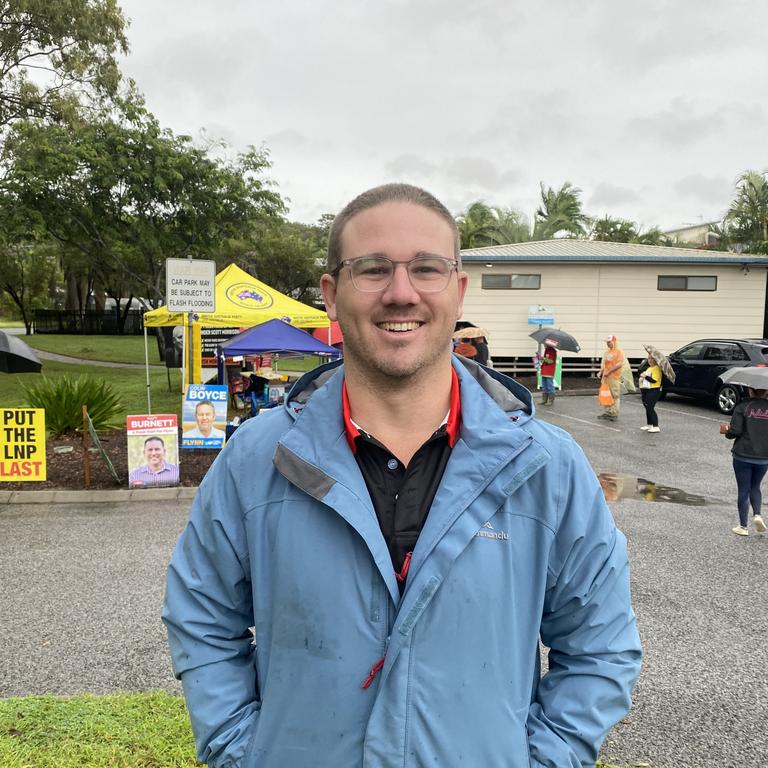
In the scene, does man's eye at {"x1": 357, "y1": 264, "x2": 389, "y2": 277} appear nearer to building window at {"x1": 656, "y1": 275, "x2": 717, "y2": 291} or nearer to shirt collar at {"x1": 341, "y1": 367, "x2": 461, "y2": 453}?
shirt collar at {"x1": 341, "y1": 367, "x2": 461, "y2": 453}

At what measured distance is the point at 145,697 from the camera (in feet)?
11.9

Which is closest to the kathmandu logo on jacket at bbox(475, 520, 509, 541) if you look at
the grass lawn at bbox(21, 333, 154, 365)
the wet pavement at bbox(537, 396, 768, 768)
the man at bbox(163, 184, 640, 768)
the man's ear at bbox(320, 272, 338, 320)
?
the man at bbox(163, 184, 640, 768)

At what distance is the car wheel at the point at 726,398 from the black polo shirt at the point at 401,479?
51.6 ft

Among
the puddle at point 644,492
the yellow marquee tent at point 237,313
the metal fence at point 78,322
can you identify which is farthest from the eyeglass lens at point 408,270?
the metal fence at point 78,322

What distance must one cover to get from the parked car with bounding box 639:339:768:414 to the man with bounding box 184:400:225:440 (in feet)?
33.3

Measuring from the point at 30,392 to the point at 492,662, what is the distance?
11787 millimetres

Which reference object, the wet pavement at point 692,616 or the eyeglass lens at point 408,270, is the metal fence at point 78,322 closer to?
the wet pavement at point 692,616

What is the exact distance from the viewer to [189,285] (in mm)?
9914

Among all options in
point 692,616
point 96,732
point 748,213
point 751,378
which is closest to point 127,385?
point 751,378

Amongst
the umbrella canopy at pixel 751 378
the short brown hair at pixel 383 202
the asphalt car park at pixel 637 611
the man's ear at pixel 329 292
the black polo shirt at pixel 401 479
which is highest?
the short brown hair at pixel 383 202

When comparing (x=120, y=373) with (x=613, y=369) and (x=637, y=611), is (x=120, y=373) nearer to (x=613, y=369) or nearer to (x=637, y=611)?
(x=613, y=369)

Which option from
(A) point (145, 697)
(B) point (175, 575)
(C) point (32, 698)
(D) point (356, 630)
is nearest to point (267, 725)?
(D) point (356, 630)

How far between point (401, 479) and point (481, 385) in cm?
37

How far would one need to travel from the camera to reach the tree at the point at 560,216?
44.2 meters
